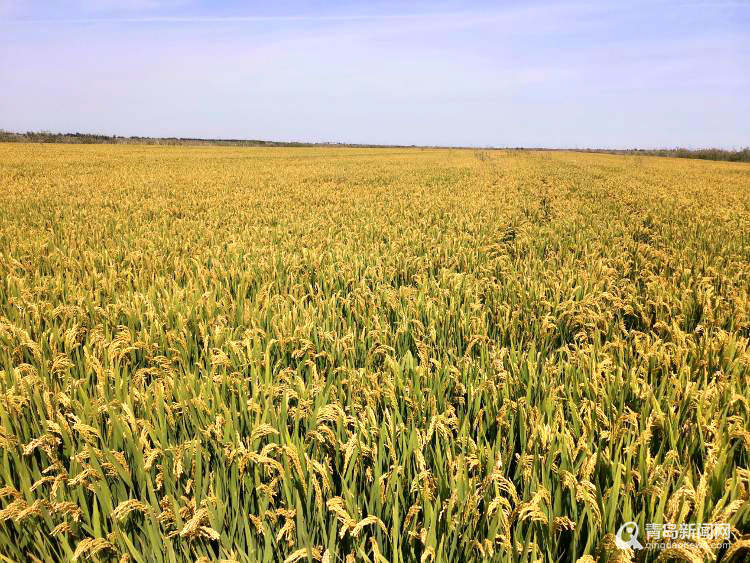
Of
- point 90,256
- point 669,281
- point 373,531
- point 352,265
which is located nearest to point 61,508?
point 373,531

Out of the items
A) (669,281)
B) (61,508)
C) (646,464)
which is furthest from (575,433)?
(669,281)

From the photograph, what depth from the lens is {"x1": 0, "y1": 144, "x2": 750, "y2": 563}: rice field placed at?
175 centimetres

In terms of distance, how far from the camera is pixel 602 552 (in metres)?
1.64

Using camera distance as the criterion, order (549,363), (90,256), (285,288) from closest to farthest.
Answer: (549,363), (285,288), (90,256)

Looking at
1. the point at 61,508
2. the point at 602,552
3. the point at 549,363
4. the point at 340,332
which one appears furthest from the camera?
the point at 340,332

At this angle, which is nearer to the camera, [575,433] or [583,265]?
[575,433]

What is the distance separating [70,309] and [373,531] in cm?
327

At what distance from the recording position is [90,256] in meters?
5.81

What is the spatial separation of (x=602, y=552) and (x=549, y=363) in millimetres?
1477

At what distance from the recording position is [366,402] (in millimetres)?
2699

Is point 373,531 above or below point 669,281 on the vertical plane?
below

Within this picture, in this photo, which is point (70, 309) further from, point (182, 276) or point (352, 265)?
point (352, 265)

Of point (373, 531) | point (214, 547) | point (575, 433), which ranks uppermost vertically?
point (575, 433)

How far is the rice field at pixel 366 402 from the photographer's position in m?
1.75
